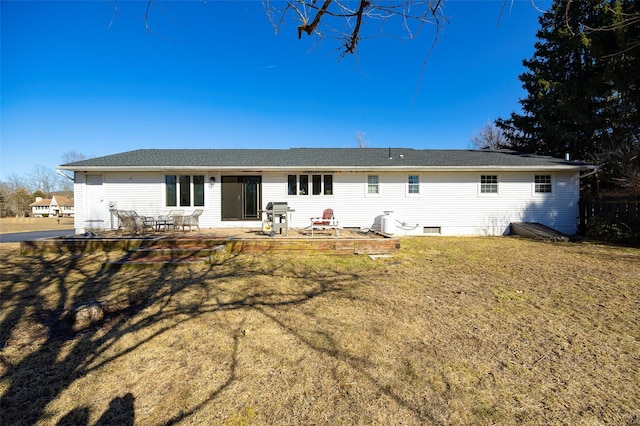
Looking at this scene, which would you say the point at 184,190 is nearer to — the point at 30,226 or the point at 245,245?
the point at 245,245

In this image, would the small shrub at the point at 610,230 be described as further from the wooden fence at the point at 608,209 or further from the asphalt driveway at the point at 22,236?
the asphalt driveway at the point at 22,236

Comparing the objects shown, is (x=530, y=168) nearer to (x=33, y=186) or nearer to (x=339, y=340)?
(x=339, y=340)

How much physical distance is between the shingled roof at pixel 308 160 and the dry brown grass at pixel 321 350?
674 cm

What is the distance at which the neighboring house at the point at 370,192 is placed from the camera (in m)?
11.6

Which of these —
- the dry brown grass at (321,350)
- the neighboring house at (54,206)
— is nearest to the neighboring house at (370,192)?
the dry brown grass at (321,350)

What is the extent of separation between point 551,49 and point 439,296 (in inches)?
873

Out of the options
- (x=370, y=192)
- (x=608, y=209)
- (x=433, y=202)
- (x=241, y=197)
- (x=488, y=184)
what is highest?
(x=488, y=184)

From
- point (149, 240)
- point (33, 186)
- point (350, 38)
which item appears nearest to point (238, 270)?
point (149, 240)

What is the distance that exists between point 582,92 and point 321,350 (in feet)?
68.1

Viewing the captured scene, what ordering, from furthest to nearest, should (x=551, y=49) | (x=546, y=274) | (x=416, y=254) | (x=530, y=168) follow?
(x=551, y=49), (x=530, y=168), (x=416, y=254), (x=546, y=274)

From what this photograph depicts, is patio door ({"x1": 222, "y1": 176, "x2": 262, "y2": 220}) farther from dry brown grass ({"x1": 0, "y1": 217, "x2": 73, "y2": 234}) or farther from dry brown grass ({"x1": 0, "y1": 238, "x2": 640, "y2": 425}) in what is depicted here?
dry brown grass ({"x1": 0, "y1": 217, "x2": 73, "y2": 234})

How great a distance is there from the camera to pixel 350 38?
2834 millimetres

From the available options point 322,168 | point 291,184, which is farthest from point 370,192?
point 291,184

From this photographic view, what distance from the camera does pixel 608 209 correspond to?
36.1 feet
